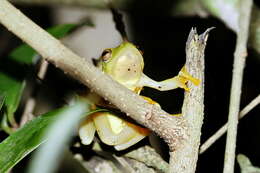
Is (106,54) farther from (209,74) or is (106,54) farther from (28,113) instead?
(209,74)

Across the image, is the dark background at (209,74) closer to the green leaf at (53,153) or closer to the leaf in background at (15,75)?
the leaf in background at (15,75)

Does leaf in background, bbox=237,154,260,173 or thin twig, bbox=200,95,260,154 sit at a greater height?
thin twig, bbox=200,95,260,154

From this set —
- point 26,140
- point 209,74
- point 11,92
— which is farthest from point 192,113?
point 209,74

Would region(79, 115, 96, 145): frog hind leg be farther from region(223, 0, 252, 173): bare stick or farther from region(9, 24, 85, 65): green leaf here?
region(223, 0, 252, 173): bare stick

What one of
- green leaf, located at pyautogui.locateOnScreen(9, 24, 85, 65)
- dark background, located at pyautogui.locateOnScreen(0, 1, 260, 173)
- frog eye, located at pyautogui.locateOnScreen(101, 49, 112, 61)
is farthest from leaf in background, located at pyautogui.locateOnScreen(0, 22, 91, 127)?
frog eye, located at pyautogui.locateOnScreen(101, 49, 112, 61)

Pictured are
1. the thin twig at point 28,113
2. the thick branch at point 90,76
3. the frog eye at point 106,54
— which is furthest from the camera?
the thin twig at point 28,113

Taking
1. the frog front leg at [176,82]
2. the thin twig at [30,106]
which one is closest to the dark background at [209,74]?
the thin twig at [30,106]
